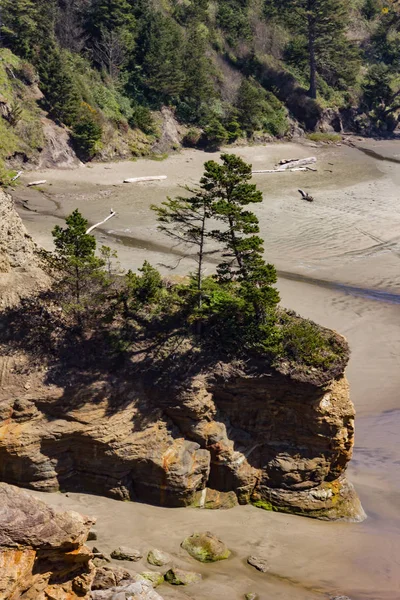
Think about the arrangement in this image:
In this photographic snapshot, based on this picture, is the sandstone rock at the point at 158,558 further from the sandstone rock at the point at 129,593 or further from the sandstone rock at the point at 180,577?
the sandstone rock at the point at 129,593

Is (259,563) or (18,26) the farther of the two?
(18,26)

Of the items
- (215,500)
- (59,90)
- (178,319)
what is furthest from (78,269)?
(59,90)

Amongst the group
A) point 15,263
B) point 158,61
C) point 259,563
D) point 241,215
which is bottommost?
point 259,563

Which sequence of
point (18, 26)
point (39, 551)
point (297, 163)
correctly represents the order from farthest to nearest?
1. point (297, 163)
2. point (18, 26)
3. point (39, 551)

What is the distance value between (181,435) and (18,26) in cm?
4324

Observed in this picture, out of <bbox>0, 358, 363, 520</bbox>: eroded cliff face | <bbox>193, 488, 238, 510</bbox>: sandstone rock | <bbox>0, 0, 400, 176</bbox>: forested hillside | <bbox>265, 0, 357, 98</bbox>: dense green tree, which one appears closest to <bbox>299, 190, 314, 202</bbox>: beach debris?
<bbox>0, 0, 400, 176</bbox>: forested hillside

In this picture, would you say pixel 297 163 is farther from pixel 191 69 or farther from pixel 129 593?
pixel 129 593

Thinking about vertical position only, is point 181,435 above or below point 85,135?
below

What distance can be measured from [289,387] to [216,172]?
6481mm

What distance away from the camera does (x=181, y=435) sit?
18.9 metres

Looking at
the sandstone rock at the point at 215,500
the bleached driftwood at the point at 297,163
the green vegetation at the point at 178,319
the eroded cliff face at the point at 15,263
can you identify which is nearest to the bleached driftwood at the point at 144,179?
the bleached driftwood at the point at 297,163

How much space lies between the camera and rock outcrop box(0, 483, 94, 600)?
11.0 metres

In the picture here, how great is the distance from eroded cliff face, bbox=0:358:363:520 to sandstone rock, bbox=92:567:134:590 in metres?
4.25

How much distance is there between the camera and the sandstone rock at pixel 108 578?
44.9 ft
